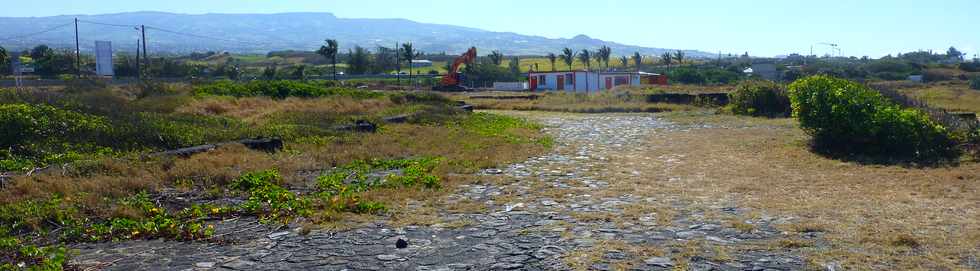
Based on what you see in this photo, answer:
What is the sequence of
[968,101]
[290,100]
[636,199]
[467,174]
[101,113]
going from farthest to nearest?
[968,101] < [290,100] < [101,113] < [467,174] < [636,199]

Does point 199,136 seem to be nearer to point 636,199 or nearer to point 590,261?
point 636,199

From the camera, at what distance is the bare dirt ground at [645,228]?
574 centimetres

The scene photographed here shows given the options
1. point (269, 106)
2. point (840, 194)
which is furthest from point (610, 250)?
point (269, 106)

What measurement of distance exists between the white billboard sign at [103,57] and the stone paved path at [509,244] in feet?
149

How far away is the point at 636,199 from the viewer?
28.3 feet

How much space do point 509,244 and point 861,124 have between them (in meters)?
8.75

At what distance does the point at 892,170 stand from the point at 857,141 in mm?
2095

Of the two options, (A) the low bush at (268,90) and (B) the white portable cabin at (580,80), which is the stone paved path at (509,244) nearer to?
(A) the low bush at (268,90)

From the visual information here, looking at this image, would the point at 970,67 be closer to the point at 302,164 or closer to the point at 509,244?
the point at 302,164

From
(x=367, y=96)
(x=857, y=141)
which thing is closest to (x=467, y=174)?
(x=857, y=141)

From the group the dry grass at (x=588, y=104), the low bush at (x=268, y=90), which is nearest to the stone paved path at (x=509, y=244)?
the low bush at (x=268, y=90)

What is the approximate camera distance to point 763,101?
84.3ft

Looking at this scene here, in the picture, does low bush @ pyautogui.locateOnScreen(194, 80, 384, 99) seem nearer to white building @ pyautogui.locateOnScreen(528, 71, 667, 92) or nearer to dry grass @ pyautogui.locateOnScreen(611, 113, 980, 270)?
dry grass @ pyautogui.locateOnScreen(611, 113, 980, 270)

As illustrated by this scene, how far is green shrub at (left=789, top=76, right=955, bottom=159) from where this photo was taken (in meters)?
12.1
